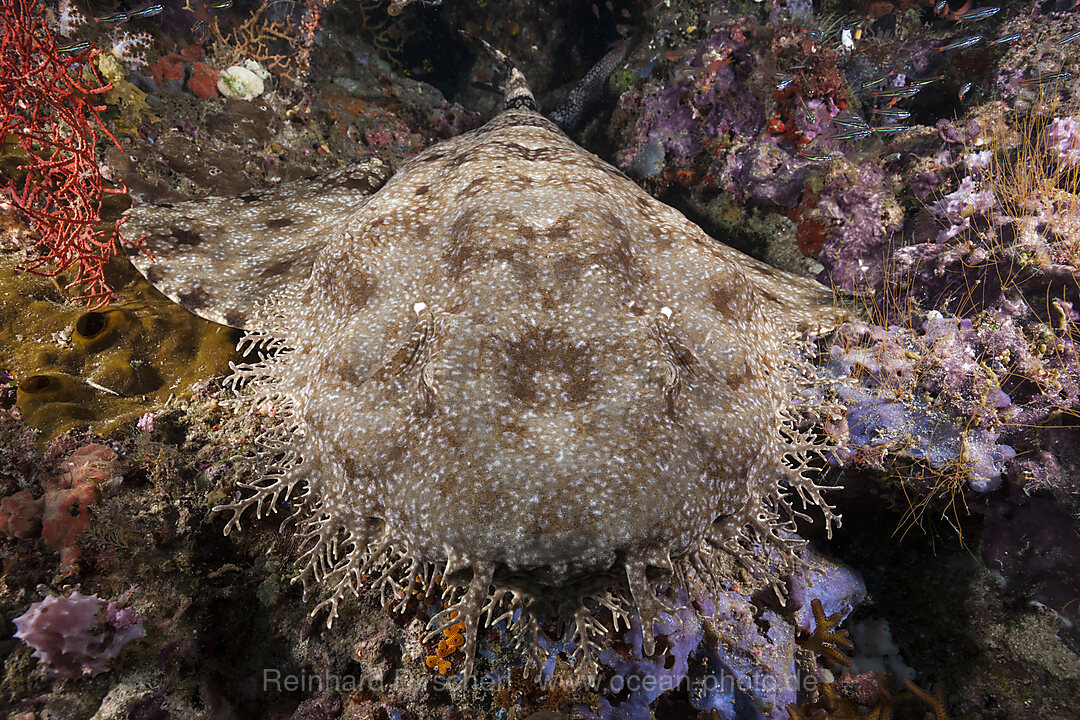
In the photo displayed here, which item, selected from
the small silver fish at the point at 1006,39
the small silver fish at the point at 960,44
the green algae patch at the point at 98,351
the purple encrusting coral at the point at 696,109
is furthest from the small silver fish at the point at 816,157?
Answer: the green algae patch at the point at 98,351

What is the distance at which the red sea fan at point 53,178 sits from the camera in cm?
375

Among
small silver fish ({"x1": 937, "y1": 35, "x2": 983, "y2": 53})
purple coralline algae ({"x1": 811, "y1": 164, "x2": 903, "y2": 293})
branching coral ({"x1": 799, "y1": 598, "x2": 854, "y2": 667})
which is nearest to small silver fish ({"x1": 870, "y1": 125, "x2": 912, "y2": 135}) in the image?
purple coralline algae ({"x1": 811, "y1": 164, "x2": 903, "y2": 293})

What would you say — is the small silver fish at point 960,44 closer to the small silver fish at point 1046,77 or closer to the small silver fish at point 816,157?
the small silver fish at point 1046,77

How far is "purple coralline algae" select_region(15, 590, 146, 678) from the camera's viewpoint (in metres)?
2.20

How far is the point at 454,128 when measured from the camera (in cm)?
758

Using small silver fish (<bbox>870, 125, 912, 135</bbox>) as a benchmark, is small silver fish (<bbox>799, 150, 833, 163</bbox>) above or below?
below

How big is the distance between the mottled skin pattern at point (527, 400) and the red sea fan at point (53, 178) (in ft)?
2.68

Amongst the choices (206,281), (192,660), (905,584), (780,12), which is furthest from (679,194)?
(192,660)

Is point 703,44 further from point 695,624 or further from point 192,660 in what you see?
point 192,660

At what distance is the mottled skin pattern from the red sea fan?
817mm

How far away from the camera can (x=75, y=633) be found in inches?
89.5

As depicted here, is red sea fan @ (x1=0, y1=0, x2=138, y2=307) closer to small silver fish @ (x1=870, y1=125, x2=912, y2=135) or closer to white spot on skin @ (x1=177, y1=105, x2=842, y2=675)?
white spot on skin @ (x1=177, y1=105, x2=842, y2=675)

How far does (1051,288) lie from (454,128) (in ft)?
25.0

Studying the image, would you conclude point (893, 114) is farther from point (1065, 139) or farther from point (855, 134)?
point (1065, 139)
